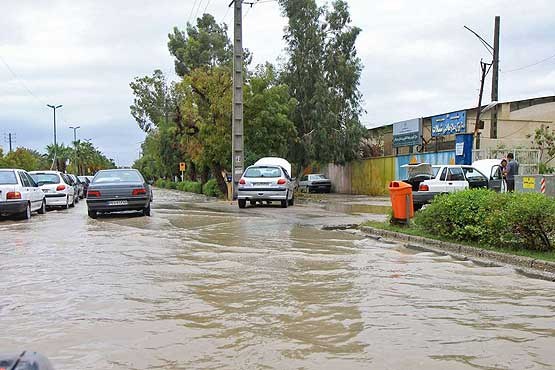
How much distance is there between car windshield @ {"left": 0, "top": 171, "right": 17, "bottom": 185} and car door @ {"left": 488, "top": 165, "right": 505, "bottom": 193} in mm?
15273

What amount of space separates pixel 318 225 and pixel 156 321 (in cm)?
965

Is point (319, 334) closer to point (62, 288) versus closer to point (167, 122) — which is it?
point (62, 288)

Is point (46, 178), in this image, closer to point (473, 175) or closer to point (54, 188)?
point (54, 188)

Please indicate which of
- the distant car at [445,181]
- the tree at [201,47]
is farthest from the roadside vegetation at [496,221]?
the tree at [201,47]

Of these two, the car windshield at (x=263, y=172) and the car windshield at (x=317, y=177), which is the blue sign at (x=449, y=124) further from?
the car windshield at (x=263, y=172)

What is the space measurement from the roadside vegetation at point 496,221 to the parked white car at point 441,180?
6273mm

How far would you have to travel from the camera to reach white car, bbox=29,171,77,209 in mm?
22125

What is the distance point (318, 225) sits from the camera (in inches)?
585

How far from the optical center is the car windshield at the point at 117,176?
17128mm

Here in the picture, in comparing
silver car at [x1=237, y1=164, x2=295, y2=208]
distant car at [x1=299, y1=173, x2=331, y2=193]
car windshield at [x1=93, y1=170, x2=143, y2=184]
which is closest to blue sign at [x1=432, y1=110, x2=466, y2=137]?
distant car at [x1=299, y1=173, x2=331, y2=193]


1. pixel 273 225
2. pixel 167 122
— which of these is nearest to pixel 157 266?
pixel 273 225

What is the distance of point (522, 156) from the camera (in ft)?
91.1

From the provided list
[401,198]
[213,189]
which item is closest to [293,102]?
[213,189]

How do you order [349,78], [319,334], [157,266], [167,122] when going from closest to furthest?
1. [319,334]
2. [157,266]
3. [349,78]
4. [167,122]
